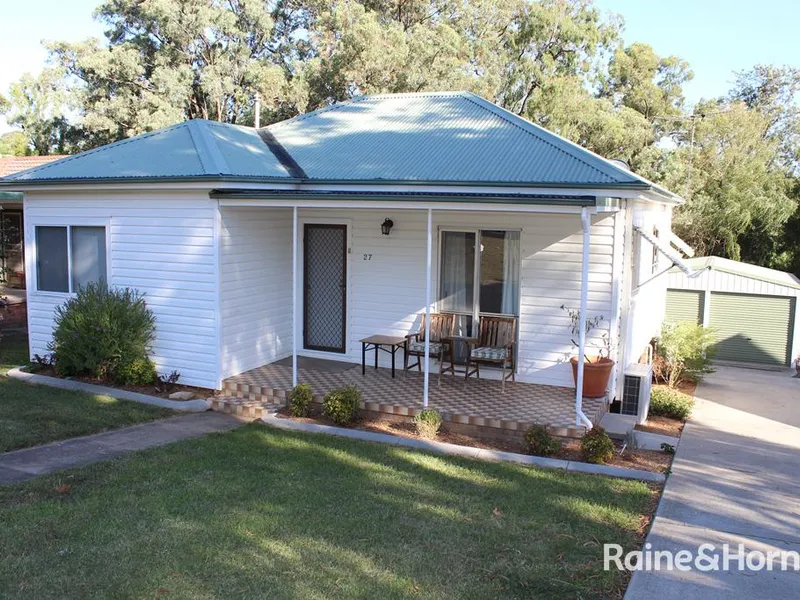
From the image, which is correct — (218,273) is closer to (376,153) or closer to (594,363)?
(376,153)

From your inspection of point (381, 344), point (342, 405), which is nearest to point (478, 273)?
point (381, 344)

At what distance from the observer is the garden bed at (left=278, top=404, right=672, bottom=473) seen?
24.4 feet

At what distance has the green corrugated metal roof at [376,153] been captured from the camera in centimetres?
930

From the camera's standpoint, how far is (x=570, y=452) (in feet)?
25.2

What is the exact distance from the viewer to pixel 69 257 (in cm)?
1073

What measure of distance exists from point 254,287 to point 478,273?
331 cm

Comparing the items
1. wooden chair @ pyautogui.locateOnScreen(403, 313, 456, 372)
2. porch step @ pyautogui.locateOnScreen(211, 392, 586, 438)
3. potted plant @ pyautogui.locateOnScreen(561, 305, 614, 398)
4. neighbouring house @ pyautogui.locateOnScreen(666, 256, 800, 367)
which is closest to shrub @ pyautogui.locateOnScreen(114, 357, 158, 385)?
porch step @ pyautogui.locateOnScreen(211, 392, 586, 438)

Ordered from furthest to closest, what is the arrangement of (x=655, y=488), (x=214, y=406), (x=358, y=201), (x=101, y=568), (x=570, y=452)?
1. (x=214, y=406)
2. (x=358, y=201)
3. (x=570, y=452)
4. (x=655, y=488)
5. (x=101, y=568)

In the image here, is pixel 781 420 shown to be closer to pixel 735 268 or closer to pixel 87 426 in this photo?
pixel 735 268

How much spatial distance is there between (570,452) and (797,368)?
9.11 meters

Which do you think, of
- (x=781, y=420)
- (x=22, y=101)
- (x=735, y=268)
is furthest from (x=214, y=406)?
(x=22, y=101)

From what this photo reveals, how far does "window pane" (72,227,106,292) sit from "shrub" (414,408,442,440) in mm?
5570

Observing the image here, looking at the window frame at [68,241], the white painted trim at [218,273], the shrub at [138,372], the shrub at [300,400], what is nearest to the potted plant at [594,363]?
the shrub at [300,400]

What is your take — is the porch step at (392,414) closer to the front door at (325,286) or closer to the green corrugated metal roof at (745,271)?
the front door at (325,286)
